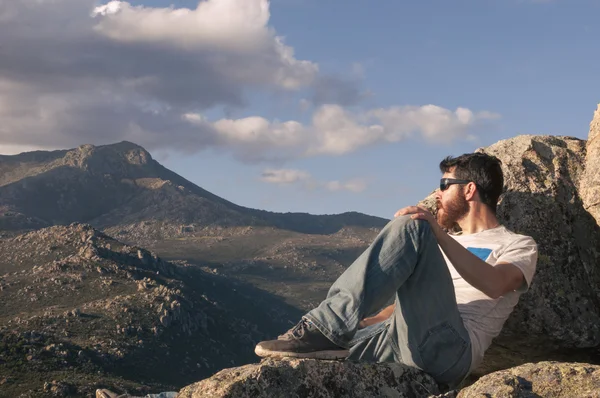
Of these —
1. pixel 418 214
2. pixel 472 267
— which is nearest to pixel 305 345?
pixel 418 214

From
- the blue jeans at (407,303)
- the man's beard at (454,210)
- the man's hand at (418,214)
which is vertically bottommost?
the blue jeans at (407,303)

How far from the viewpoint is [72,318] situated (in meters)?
128

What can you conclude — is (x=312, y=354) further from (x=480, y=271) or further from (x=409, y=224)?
(x=480, y=271)

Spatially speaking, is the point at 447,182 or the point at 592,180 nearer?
the point at 447,182

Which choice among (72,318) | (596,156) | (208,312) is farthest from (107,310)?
(596,156)

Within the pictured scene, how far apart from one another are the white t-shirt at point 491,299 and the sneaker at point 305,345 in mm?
1696

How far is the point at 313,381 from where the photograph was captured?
700 centimetres

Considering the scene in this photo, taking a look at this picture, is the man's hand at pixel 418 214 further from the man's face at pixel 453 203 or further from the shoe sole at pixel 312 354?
the shoe sole at pixel 312 354

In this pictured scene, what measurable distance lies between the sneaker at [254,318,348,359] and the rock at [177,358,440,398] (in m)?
0.08

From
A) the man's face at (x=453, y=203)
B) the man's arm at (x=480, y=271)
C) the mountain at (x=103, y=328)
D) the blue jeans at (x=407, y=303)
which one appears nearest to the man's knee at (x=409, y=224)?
the blue jeans at (x=407, y=303)

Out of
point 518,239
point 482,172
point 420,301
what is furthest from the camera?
point 482,172

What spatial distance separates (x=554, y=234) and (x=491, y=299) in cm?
334

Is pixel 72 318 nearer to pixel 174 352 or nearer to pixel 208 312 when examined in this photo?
pixel 174 352

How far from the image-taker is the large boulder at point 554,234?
33.6ft
